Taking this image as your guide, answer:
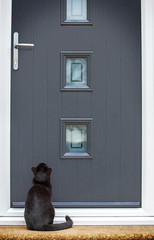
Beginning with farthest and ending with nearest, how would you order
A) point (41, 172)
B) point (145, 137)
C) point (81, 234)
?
point (145, 137) < point (41, 172) < point (81, 234)

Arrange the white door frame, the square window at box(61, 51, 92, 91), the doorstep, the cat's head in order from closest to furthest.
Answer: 1. the doorstep
2. the cat's head
3. the white door frame
4. the square window at box(61, 51, 92, 91)

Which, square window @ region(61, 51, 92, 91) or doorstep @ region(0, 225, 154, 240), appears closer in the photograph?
doorstep @ region(0, 225, 154, 240)

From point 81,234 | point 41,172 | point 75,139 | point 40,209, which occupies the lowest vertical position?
point 81,234

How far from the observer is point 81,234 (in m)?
2.12

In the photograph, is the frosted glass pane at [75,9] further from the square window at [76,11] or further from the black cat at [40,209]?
the black cat at [40,209]

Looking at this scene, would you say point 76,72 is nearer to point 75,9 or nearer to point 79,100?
point 79,100

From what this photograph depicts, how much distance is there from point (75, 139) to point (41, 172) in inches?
15.5

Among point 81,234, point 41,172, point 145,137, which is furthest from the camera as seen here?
point 145,137

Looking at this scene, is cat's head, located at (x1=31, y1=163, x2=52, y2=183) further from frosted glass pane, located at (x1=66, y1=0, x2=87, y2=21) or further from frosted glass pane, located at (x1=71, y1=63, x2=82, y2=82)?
frosted glass pane, located at (x1=66, y1=0, x2=87, y2=21)

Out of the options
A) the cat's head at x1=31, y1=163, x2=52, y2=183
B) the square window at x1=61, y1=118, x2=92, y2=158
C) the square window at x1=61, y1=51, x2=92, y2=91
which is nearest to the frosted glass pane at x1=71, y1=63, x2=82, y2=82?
the square window at x1=61, y1=51, x2=92, y2=91

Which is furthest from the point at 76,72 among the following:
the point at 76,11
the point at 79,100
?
the point at 76,11

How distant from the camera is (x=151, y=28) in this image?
2.41 meters

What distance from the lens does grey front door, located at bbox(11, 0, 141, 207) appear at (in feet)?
8.11

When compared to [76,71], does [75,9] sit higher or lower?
higher
